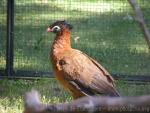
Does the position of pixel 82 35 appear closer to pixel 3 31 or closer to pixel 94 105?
pixel 3 31

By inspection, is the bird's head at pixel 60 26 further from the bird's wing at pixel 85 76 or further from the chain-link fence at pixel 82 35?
the chain-link fence at pixel 82 35

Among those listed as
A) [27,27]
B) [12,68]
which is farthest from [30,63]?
[27,27]

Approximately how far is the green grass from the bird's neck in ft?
2.97

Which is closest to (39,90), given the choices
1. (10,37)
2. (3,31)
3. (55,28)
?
(10,37)

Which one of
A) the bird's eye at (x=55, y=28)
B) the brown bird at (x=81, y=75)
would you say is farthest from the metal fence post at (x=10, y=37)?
the brown bird at (x=81, y=75)

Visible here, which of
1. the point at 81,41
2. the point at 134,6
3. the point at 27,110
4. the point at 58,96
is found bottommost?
the point at 58,96

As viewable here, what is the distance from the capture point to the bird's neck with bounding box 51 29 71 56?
172 inches

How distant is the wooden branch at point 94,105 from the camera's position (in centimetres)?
87

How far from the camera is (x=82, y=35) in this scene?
23.5 feet

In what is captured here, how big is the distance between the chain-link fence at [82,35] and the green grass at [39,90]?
1.04 ft

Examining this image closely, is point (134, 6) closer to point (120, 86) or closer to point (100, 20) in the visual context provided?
point (120, 86)

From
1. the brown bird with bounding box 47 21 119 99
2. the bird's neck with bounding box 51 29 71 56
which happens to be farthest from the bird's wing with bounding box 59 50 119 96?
the bird's neck with bounding box 51 29 71 56

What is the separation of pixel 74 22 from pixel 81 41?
0.47 m

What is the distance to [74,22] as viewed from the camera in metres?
7.38
